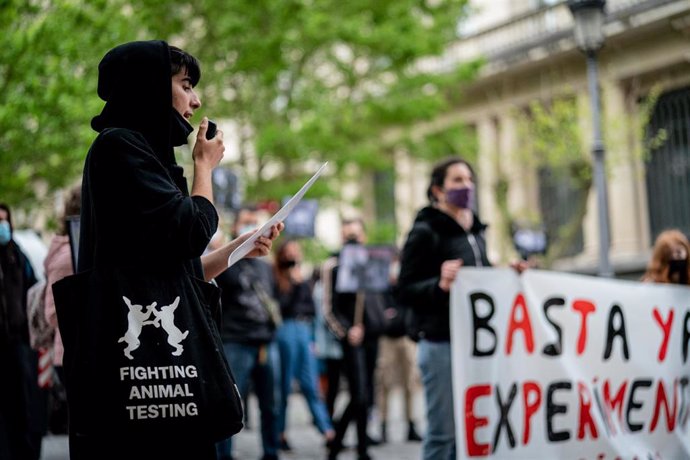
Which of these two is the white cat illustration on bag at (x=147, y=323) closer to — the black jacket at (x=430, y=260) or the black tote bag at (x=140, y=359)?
the black tote bag at (x=140, y=359)

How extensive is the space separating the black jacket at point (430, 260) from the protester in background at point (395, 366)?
5446 mm

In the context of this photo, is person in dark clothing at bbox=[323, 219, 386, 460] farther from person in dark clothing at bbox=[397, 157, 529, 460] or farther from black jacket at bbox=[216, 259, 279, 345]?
person in dark clothing at bbox=[397, 157, 529, 460]

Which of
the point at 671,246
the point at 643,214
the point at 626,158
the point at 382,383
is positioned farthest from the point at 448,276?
the point at 643,214

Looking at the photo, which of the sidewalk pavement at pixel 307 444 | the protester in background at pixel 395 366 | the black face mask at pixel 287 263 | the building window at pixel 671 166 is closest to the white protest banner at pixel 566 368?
the sidewalk pavement at pixel 307 444

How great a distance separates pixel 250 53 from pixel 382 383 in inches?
389

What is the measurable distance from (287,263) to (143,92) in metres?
7.99

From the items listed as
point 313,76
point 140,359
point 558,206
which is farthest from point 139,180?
point 558,206

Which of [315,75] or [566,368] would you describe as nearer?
[566,368]

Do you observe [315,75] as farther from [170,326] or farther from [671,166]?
[170,326]

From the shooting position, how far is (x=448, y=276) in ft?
20.6

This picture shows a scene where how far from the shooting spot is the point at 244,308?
364 inches

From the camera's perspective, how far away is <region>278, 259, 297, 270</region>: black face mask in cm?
1148

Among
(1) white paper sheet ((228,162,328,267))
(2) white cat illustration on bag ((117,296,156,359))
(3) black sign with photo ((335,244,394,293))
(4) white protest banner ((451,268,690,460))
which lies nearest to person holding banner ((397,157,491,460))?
(4) white protest banner ((451,268,690,460))

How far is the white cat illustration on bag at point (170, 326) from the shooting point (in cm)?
336
